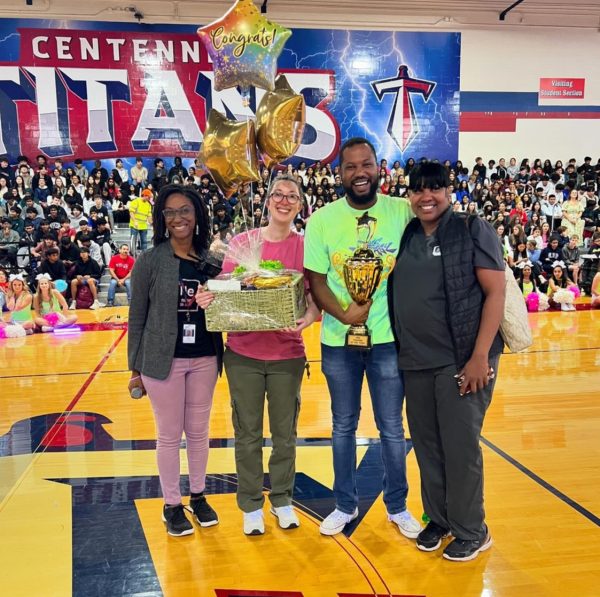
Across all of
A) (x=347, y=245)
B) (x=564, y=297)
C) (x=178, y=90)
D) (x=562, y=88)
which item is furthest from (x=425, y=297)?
(x=562, y=88)

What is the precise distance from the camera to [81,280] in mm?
9281

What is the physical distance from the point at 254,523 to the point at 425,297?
118 cm

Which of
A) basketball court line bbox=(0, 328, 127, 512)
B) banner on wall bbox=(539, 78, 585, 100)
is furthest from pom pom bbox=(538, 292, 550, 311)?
banner on wall bbox=(539, 78, 585, 100)

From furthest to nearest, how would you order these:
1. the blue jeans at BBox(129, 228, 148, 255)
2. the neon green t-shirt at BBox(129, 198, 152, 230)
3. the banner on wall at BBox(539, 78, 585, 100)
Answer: the banner on wall at BBox(539, 78, 585, 100) < the blue jeans at BBox(129, 228, 148, 255) < the neon green t-shirt at BBox(129, 198, 152, 230)

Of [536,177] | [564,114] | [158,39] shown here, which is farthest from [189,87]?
[564,114]

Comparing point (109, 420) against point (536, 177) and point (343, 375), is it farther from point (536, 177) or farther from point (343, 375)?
point (536, 177)

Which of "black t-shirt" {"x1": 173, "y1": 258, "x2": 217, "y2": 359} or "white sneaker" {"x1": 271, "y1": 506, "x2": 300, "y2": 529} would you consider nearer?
"black t-shirt" {"x1": 173, "y1": 258, "x2": 217, "y2": 359}

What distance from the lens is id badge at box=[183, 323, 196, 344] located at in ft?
7.95

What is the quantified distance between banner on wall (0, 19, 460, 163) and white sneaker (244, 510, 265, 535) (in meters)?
13.0

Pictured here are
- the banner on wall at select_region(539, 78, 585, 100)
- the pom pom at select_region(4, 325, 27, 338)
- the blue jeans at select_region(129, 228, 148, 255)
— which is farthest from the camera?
the banner on wall at select_region(539, 78, 585, 100)

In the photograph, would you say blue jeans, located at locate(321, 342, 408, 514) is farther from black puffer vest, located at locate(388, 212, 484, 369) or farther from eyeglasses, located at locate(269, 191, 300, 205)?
eyeglasses, located at locate(269, 191, 300, 205)

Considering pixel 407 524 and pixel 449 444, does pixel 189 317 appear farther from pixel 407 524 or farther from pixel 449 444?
pixel 407 524

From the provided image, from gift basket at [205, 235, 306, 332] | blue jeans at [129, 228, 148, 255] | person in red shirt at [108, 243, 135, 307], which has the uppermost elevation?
gift basket at [205, 235, 306, 332]

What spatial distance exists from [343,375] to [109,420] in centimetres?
223
